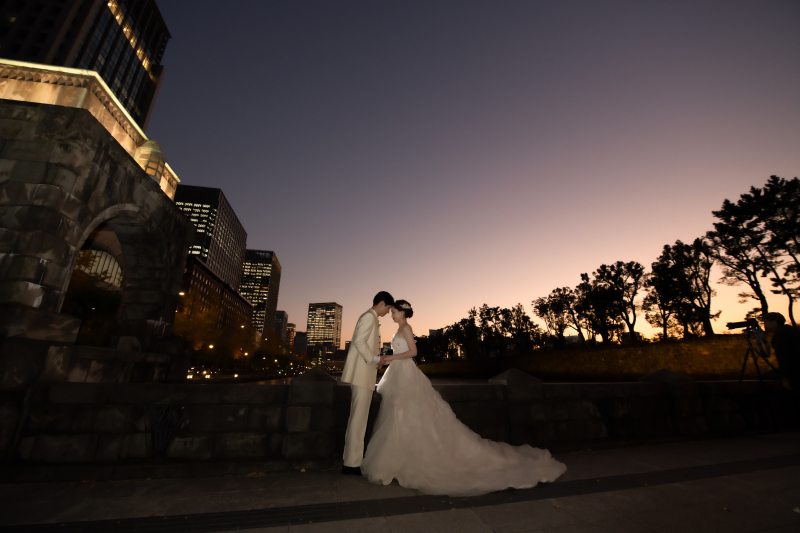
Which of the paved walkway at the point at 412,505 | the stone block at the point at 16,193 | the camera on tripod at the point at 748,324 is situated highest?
the stone block at the point at 16,193

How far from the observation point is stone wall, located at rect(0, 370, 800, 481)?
4477 millimetres

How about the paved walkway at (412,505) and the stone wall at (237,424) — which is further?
the stone wall at (237,424)

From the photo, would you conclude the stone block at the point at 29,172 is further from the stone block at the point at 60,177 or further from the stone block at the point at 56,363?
the stone block at the point at 56,363

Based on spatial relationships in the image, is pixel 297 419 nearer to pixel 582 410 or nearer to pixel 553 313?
pixel 582 410

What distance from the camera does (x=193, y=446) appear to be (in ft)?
15.6

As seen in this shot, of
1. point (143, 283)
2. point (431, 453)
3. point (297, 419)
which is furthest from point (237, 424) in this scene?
point (143, 283)

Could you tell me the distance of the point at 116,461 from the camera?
4520mm

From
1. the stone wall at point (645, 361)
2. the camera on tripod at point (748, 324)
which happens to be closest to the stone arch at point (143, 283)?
the camera on tripod at point (748, 324)

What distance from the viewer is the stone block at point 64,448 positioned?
4406 millimetres

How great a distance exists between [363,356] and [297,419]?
150 centimetres

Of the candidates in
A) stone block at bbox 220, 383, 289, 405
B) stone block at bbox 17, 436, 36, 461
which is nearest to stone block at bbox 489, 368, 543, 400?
stone block at bbox 220, 383, 289, 405

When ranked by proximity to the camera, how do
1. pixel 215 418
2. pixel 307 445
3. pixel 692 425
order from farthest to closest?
Answer: pixel 692 425 → pixel 307 445 → pixel 215 418

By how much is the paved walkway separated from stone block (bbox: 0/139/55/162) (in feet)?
15.4

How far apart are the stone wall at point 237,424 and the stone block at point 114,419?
0.01 m
